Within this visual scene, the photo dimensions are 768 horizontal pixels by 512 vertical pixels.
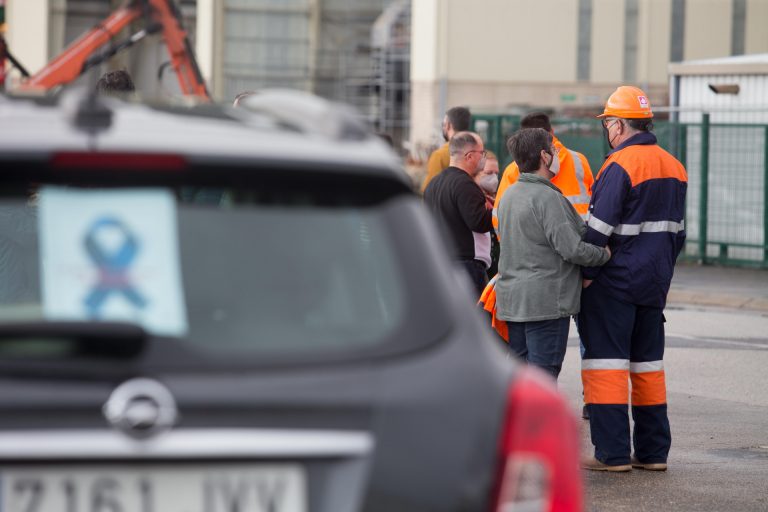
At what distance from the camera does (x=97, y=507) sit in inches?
104

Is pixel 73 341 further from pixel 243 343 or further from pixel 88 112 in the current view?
pixel 88 112

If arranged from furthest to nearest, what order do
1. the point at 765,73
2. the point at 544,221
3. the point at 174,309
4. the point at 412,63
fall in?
the point at 412,63 < the point at 765,73 < the point at 544,221 < the point at 174,309

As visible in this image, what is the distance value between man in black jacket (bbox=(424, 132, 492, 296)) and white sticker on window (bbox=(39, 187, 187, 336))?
6376 mm

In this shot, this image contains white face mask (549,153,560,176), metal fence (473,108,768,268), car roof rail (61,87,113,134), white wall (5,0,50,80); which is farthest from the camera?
white wall (5,0,50,80)

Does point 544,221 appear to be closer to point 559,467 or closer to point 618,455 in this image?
point 618,455

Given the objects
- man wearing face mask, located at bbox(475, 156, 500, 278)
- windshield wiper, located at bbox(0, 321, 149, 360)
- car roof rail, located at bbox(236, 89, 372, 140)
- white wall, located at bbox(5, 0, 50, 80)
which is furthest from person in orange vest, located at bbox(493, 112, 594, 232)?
white wall, located at bbox(5, 0, 50, 80)

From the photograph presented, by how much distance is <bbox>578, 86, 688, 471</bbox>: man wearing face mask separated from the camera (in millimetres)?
7660

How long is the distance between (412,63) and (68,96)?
5262 cm

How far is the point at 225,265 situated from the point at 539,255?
4.93 metres

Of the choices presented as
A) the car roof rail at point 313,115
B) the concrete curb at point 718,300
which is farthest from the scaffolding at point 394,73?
the car roof rail at point 313,115

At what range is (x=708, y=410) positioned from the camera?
9.95m

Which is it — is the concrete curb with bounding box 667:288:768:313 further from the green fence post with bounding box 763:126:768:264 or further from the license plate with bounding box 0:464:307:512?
the license plate with bounding box 0:464:307:512

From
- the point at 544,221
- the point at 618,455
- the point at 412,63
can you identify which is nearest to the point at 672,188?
the point at 544,221

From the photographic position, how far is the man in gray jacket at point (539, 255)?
7.64 meters
